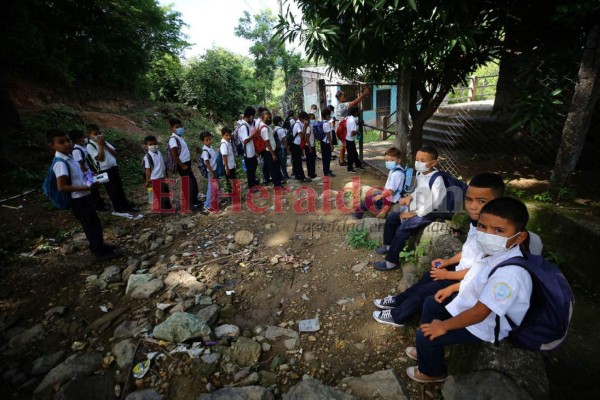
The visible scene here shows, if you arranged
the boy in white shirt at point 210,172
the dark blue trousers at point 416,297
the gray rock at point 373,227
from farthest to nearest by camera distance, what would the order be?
the boy in white shirt at point 210,172 < the gray rock at point 373,227 < the dark blue trousers at point 416,297

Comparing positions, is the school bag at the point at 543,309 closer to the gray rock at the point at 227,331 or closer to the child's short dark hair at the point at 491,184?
the child's short dark hair at the point at 491,184

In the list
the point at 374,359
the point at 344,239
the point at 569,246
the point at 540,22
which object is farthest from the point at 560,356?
the point at 540,22

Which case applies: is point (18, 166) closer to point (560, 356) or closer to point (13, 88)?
point (13, 88)

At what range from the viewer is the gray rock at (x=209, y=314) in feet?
9.76

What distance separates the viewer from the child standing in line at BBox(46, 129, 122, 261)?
3699mm

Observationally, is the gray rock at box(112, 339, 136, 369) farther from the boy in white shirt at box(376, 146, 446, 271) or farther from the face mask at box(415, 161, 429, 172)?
the face mask at box(415, 161, 429, 172)

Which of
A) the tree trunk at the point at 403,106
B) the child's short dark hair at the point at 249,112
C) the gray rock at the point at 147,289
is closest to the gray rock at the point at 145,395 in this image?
the gray rock at the point at 147,289

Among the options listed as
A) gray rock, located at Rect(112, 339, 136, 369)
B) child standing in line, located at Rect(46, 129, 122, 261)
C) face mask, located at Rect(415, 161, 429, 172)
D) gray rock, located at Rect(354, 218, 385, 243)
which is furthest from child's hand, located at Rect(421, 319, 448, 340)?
child standing in line, located at Rect(46, 129, 122, 261)

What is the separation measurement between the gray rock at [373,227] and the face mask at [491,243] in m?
2.31

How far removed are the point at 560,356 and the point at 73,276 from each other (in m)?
5.28

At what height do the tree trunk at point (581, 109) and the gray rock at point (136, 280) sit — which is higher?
the tree trunk at point (581, 109)

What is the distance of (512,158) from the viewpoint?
516 centimetres

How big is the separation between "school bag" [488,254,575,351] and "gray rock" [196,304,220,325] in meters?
2.45

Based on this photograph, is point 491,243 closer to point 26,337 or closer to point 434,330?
point 434,330
